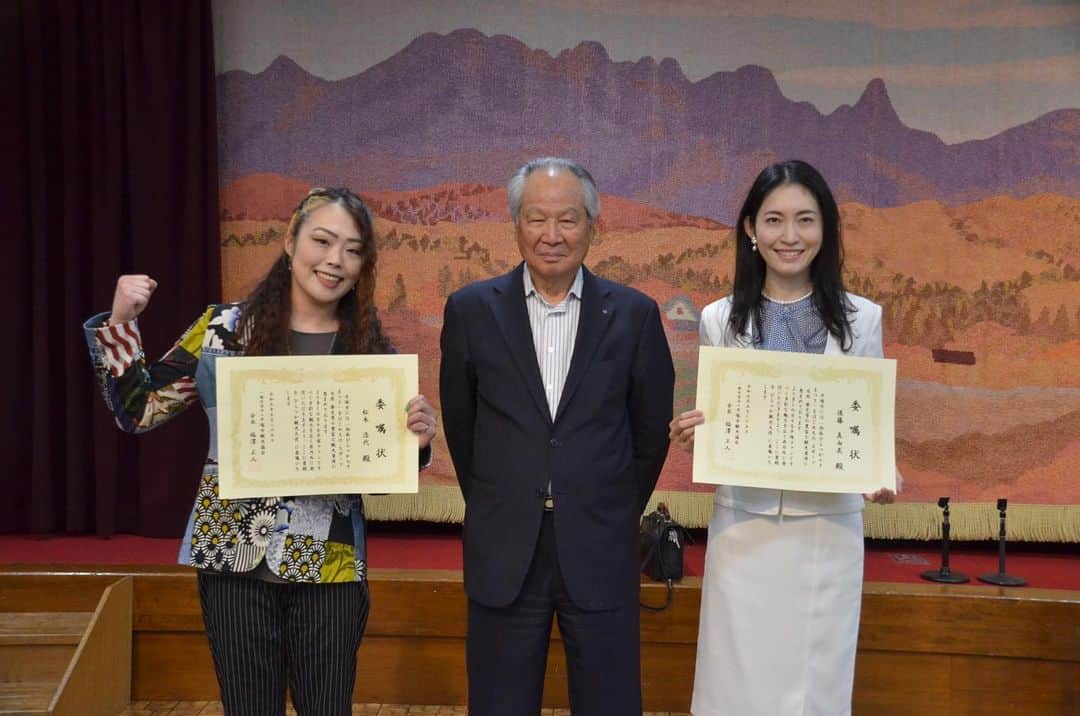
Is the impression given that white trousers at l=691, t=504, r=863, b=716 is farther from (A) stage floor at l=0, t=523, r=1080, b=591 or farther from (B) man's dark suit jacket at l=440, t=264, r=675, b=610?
(A) stage floor at l=0, t=523, r=1080, b=591

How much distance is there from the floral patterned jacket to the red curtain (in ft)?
6.78

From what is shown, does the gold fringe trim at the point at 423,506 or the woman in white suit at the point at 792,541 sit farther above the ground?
the woman in white suit at the point at 792,541

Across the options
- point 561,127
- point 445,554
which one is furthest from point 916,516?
point 561,127

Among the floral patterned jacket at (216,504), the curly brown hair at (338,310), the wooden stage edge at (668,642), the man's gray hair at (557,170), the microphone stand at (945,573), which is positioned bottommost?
the wooden stage edge at (668,642)

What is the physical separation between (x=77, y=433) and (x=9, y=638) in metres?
1.08

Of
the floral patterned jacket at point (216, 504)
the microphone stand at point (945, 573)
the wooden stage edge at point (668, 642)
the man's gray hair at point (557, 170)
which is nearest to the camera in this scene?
the floral patterned jacket at point (216, 504)

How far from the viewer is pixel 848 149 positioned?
158 inches

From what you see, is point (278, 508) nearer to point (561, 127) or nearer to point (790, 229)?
point (790, 229)

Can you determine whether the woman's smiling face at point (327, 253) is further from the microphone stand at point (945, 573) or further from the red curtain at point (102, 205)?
the microphone stand at point (945, 573)

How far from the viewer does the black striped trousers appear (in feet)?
6.20

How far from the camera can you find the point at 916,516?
12.9ft

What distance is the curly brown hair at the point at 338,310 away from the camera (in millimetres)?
1956

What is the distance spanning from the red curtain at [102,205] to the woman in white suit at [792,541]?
2.50 m

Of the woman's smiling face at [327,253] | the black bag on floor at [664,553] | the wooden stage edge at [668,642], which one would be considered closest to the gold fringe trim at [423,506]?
the wooden stage edge at [668,642]
